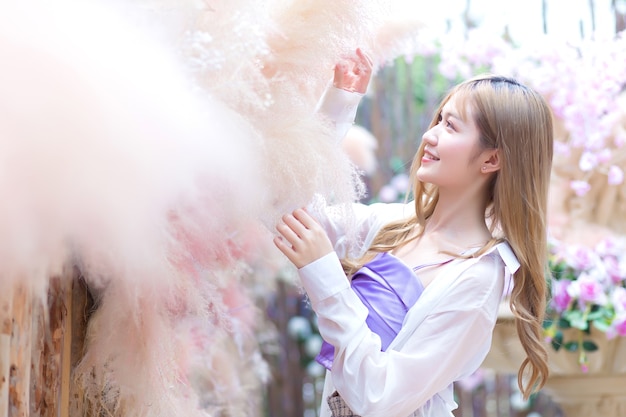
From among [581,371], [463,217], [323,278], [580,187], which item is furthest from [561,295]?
[323,278]

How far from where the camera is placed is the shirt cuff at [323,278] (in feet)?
2.99

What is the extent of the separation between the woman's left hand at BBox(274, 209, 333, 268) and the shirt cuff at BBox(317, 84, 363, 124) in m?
0.14

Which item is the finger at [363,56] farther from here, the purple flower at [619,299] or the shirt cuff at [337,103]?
the purple flower at [619,299]

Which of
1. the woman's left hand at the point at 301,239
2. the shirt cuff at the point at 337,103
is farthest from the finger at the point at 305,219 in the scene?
the shirt cuff at the point at 337,103

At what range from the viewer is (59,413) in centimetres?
72

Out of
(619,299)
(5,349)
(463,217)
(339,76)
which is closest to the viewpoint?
(5,349)

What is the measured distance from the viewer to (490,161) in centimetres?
106

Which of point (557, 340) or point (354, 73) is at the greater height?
point (354, 73)

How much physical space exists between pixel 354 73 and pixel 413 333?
0.99 feet

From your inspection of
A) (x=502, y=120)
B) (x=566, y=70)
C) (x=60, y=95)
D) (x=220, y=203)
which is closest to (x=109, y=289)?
(x=220, y=203)

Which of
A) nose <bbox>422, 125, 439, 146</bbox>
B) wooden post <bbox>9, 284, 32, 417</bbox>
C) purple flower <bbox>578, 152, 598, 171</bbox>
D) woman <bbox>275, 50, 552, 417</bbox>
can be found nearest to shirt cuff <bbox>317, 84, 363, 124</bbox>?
woman <bbox>275, 50, 552, 417</bbox>

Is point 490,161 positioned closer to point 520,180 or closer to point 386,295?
point 520,180

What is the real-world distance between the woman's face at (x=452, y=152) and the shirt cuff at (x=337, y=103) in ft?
0.39

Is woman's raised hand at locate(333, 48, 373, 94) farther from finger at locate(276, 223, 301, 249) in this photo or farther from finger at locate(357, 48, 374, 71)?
finger at locate(276, 223, 301, 249)
